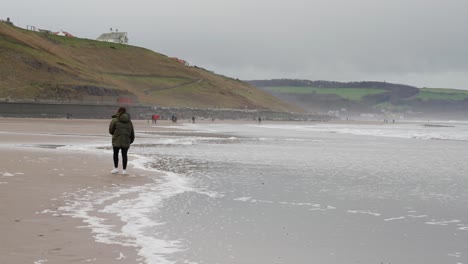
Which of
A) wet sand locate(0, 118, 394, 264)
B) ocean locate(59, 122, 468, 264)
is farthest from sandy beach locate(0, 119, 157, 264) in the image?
ocean locate(59, 122, 468, 264)

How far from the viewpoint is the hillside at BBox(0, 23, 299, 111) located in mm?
102188

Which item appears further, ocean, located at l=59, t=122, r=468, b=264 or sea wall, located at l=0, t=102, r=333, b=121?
sea wall, located at l=0, t=102, r=333, b=121

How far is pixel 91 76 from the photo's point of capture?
125000 millimetres

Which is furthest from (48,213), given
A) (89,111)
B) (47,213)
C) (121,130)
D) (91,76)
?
(91,76)

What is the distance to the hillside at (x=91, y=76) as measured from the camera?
102 meters

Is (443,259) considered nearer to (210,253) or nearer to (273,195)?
(210,253)

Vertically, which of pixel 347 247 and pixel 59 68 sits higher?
pixel 59 68

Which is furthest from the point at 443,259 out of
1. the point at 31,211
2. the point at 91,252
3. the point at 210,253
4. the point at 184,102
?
the point at 184,102

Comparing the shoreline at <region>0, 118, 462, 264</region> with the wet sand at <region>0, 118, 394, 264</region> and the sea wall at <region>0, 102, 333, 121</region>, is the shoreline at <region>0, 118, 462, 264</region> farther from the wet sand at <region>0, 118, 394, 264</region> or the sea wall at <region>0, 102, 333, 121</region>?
the sea wall at <region>0, 102, 333, 121</region>

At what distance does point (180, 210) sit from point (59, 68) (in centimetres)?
10944

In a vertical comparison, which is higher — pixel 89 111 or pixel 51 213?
pixel 89 111

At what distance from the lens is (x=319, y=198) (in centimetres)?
1339

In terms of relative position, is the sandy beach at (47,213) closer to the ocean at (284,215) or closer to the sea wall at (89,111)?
the ocean at (284,215)

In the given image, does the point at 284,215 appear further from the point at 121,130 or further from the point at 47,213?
the point at 121,130
